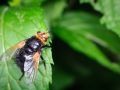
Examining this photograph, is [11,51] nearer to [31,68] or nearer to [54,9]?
[31,68]

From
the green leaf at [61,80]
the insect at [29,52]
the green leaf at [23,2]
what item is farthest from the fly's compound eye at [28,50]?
the green leaf at [61,80]

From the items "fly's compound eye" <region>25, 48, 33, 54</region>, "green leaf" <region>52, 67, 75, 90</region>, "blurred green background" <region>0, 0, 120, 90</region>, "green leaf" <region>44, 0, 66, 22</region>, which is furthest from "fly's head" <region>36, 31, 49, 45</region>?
"green leaf" <region>52, 67, 75, 90</region>

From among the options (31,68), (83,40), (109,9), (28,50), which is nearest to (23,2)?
(83,40)

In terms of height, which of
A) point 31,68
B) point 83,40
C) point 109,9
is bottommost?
point 31,68

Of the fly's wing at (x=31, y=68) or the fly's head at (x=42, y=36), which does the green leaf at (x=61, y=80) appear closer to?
the fly's head at (x=42, y=36)

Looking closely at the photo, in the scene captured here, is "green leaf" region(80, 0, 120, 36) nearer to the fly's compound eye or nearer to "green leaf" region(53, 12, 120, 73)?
"green leaf" region(53, 12, 120, 73)
